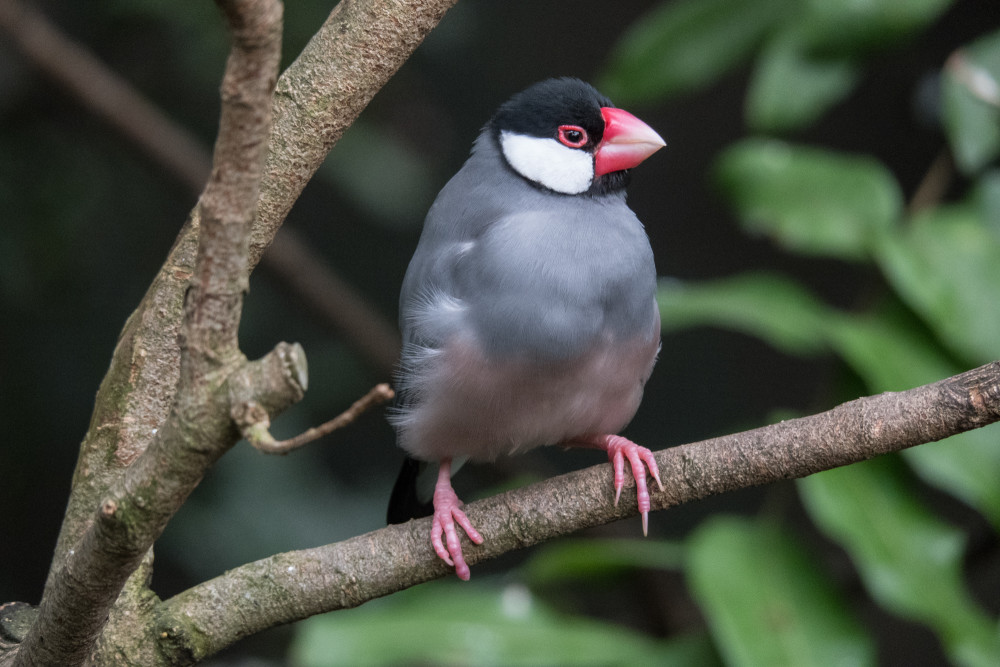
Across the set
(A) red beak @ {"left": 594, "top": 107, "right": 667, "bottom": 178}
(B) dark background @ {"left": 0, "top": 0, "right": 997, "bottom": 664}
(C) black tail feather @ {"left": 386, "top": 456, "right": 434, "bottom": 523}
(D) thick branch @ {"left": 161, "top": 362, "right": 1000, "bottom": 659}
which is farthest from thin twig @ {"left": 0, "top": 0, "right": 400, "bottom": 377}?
(D) thick branch @ {"left": 161, "top": 362, "right": 1000, "bottom": 659}

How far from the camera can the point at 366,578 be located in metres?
1.35

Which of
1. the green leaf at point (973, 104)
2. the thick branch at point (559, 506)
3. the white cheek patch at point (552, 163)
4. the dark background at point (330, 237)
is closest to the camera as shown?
the thick branch at point (559, 506)

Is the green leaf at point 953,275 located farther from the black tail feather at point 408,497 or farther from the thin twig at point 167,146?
the thin twig at point 167,146

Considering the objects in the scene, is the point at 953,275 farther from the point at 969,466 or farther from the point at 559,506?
the point at 559,506

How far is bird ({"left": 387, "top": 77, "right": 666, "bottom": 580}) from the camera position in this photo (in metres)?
1.50

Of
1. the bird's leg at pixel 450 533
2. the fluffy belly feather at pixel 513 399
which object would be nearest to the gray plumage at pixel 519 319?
the fluffy belly feather at pixel 513 399

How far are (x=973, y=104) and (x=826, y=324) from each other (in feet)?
2.08

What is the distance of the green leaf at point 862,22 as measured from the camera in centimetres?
226

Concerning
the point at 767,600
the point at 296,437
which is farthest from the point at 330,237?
the point at 296,437

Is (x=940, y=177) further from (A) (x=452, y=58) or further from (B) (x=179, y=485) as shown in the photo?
(B) (x=179, y=485)

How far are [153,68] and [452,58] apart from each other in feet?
3.31

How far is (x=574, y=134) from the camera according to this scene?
1706 mm

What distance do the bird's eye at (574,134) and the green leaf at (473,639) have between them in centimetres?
111

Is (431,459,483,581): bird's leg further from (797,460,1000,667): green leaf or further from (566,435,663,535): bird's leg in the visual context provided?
(797,460,1000,667): green leaf
